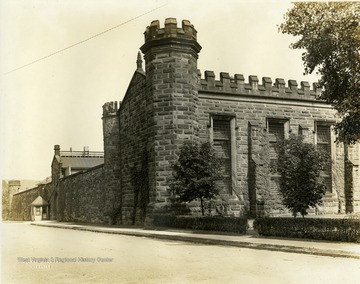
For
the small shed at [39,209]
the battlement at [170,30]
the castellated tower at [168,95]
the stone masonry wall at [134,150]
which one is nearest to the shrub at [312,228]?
the castellated tower at [168,95]

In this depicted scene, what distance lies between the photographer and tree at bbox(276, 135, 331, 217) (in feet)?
56.0

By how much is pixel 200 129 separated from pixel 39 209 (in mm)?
34485

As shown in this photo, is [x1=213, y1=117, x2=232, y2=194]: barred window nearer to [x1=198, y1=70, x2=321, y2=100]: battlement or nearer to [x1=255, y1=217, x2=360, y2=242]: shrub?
[x1=198, y1=70, x2=321, y2=100]: battlement

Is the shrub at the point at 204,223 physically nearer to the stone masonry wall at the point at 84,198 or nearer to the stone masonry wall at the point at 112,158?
the stone masonry wall at the point at 112,158

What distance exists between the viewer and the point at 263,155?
83.1ft

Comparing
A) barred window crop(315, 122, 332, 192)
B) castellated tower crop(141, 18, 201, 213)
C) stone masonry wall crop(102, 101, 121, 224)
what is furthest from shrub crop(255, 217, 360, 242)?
stone masonry wall crop(102, 101, 121, 224)

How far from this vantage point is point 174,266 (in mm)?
10266

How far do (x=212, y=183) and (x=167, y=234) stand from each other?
377 cm

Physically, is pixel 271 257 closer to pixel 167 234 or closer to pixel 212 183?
pixel 167 234

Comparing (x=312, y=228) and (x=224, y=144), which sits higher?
(x=224, y=144)

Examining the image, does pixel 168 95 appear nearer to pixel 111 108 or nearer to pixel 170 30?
pixel 170 30

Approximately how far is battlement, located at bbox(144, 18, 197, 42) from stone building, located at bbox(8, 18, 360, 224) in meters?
0.05

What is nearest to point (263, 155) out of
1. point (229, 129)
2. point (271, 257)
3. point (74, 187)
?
point (229, 129)

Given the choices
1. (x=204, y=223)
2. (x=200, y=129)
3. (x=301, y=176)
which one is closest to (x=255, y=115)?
(x=200, y=129)
